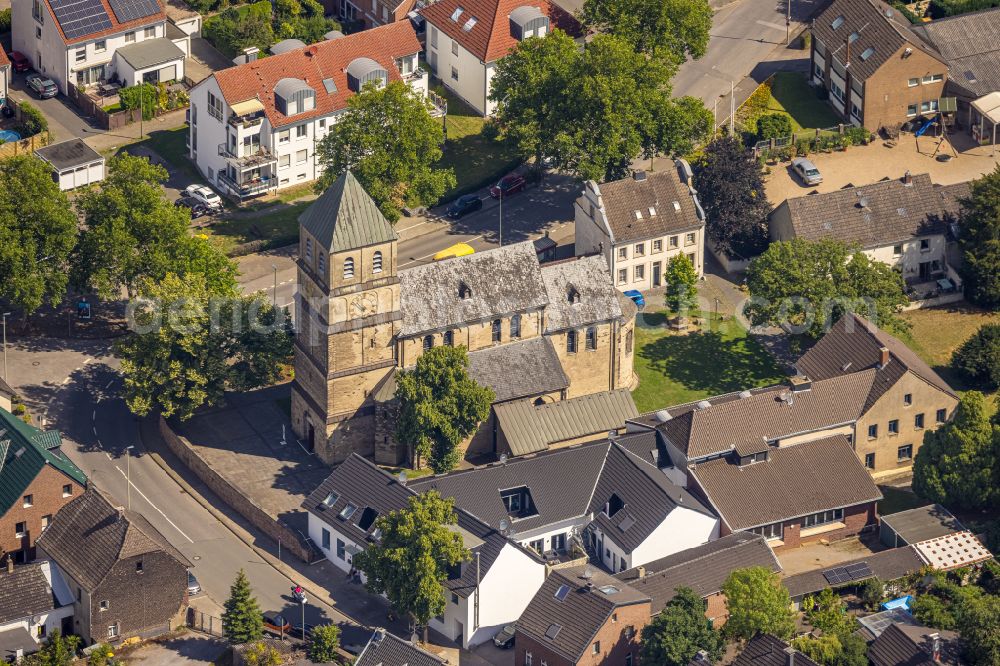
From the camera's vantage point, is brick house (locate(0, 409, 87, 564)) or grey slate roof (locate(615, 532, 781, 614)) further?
brick house (locate(0, 409, 87, 564))

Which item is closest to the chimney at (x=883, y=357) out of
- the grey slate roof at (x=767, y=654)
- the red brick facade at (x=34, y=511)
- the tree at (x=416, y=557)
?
the grey slate roof at (x=767, y=654)

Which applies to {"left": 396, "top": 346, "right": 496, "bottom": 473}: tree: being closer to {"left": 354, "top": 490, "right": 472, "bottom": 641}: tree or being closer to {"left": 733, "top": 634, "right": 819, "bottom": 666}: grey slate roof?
{"left": 354, "top": 490, "right": 472, "bottom": 641}: tree

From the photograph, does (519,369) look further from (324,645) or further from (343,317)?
(324,645)

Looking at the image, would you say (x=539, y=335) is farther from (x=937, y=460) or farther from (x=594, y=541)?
(x=937, y=460)

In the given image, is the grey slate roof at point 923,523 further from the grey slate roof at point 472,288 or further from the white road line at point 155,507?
the white road line at point 155,507

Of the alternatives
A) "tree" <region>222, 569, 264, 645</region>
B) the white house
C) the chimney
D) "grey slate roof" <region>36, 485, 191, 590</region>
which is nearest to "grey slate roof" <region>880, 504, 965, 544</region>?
the chimney

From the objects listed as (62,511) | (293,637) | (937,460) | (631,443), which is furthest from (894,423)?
(62,511)
